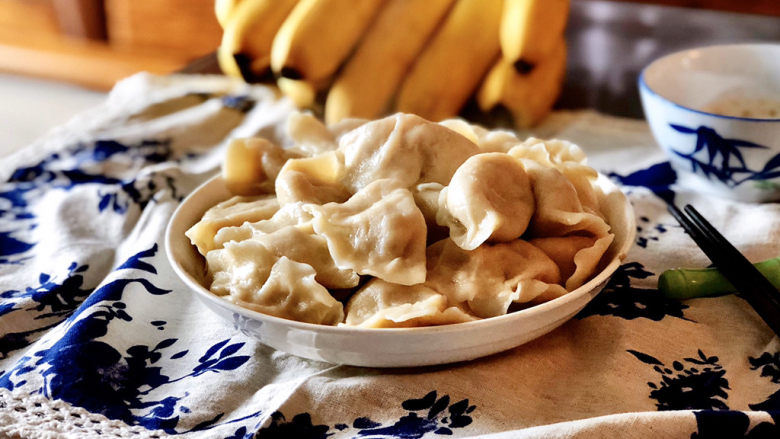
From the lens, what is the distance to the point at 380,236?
76 centimetres

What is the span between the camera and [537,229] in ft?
2.69

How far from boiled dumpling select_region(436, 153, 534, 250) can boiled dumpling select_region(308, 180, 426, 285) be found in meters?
0.04

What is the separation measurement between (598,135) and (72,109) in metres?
1.22

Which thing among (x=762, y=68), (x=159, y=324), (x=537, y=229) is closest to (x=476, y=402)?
(x=537, y=229)

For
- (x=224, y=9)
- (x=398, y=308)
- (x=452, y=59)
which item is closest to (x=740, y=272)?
(x=398, y=308)

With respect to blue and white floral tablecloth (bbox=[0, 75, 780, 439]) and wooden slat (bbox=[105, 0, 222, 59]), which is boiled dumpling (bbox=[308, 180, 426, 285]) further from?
wooden slat (bbox=[105, 0, 222, 59])

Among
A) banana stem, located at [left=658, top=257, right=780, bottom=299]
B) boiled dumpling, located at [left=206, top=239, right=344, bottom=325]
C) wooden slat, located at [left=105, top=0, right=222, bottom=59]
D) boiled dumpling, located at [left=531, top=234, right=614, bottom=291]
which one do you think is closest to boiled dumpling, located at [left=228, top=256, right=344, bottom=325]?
boiled dumpling, located at [left=206, top=239, right=344, bottom=325]

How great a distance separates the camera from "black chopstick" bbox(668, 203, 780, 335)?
2.60 feet

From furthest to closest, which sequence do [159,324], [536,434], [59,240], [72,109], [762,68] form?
[72,109] < [762,68] < [59,240] < [159,324] < [536,434]

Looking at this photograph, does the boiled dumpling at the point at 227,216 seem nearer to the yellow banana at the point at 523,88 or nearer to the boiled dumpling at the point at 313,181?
the boiled dumpling at the point at 313,181

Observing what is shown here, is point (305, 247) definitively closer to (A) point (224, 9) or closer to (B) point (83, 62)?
(A) point (224, 9)

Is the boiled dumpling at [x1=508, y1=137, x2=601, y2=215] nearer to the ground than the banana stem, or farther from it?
farther from it

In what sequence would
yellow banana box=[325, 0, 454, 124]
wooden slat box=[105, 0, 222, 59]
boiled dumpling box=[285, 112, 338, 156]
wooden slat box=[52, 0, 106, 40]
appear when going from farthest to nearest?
wooden slat box=[52, 0, 106, 40], wooden slat box=[105, 0, 222, 59], yellow banana box=[325, 0, 454, 124], boiled dumpling box=[285, 112, 338, 156]

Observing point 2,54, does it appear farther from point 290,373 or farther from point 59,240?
point 290,373
